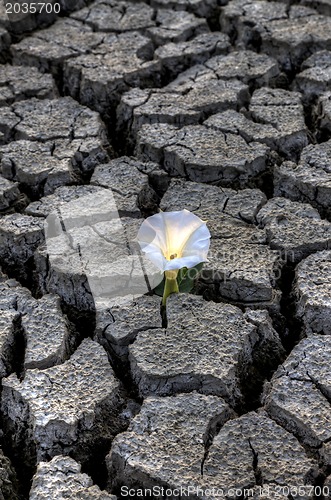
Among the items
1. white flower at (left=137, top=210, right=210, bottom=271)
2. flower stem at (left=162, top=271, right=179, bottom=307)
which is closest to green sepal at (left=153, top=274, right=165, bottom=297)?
flower stem at (left=162, top=271, right=179, bottom=307)

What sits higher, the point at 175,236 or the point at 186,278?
the point at 175,236

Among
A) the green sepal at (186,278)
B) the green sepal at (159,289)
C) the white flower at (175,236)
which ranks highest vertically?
the white flower at (175,236)

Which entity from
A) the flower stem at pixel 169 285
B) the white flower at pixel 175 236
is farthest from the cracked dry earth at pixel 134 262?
the white flower at pixel 175 236

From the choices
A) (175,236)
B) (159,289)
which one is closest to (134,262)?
(159,289)

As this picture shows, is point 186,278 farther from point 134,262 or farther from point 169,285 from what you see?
point 134,262

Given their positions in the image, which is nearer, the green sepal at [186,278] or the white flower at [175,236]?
the white flower at [175,236]

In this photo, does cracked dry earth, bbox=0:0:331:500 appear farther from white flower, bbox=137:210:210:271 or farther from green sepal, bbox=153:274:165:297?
white flower, bbox=137:210:210:271

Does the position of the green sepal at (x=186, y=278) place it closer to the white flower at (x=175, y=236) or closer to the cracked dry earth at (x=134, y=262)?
the cracked dry earth at (x=134, y=262)
